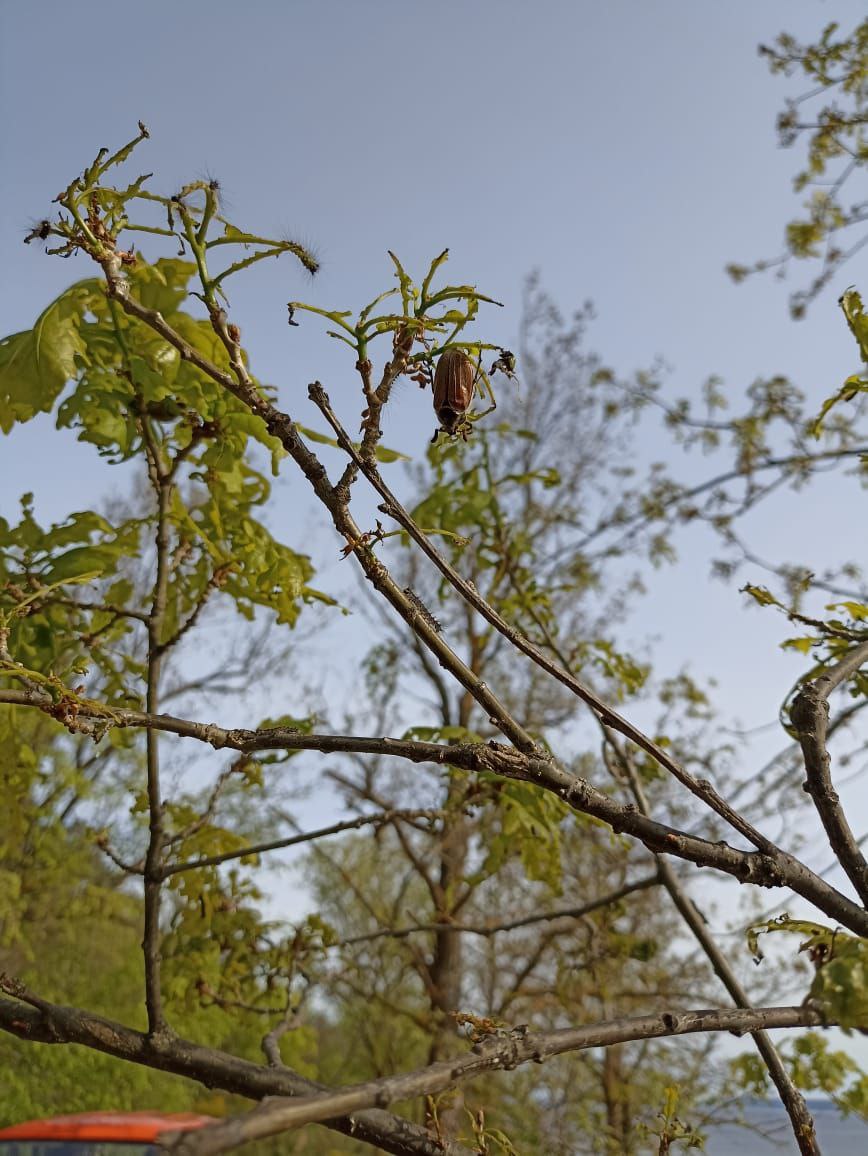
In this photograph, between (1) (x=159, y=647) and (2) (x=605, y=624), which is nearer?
(1) (x=159, y=647)

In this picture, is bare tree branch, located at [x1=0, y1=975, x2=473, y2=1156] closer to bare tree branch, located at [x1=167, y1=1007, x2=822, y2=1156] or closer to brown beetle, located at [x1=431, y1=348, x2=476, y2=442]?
bare tree branch, located at [x1=167, y1=1007, x2=822, y2=1156]

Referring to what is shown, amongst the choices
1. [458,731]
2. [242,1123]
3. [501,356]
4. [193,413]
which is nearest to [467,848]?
[458,731]

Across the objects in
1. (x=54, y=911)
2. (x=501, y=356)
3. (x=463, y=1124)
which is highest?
(x=501, y=356)

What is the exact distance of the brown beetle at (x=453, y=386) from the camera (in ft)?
3.06

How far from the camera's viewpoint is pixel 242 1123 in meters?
0.46

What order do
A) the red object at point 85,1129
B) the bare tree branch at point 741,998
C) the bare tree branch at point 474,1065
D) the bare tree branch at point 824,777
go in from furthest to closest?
the red object at point 85,1129, the bare tree branch at point 741,998, the bare tree branch at point 824,777, the bare tree branch at point 474,1065

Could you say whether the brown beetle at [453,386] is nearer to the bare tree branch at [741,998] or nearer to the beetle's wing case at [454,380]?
the beetle's wing case at [454,380]

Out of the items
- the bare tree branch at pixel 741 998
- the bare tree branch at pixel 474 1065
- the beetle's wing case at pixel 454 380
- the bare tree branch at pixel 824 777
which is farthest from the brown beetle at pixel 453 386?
the bare tree branch at pixel 741 998

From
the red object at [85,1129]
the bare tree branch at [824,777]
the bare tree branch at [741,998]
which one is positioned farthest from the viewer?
the red object at [85,1129]

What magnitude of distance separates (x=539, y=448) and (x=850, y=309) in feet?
16.4

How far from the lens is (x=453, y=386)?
0.93 metres

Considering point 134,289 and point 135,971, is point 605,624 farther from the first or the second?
point 134,289

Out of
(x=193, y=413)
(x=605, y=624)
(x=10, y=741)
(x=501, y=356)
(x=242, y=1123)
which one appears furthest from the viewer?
(x=605, y=624)

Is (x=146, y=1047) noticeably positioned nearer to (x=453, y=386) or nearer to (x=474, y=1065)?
(x=474, y=1065)
